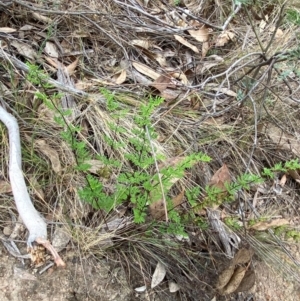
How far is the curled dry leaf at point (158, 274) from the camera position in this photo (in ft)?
5.89

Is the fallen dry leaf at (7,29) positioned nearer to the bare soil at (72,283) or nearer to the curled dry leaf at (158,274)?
the bare soil at (72,283)

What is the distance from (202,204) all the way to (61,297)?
22.9 inches

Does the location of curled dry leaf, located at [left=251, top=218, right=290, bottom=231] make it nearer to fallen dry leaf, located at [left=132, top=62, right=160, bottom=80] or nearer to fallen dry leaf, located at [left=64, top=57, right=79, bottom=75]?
fallen dry leaf, located at [left=132, top=62, right=160, bottom=80]

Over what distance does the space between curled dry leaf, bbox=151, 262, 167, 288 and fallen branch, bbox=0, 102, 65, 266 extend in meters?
0.51

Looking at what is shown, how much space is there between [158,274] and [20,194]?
23.7 inches

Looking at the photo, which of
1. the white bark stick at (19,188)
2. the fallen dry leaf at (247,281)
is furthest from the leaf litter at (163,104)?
the white bark stick at (19,188)

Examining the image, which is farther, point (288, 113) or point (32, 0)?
point (288, 113)

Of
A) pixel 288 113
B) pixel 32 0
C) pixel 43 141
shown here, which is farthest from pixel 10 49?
pixel 288 113

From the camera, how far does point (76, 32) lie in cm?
227

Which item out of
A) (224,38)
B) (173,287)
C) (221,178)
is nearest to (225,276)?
(173,287)

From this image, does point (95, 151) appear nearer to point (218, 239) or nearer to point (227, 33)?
point (218, 239)

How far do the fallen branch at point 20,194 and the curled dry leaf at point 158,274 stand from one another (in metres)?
0.51

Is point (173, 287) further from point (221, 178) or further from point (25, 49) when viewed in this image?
point (25, 49)

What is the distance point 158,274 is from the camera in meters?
1.81
